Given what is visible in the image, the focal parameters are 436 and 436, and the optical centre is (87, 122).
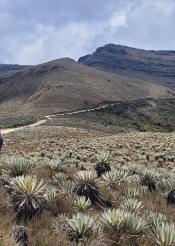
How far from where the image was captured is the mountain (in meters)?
122

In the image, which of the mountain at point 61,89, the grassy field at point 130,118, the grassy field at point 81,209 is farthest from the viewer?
the mountain at point 61,89

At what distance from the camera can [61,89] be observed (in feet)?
447

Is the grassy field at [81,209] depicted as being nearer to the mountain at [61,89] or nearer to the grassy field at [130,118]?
the grassy field at [130,118]

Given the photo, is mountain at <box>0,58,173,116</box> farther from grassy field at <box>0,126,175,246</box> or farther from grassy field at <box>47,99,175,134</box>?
grassy field at <box>0,126,175,246</box>

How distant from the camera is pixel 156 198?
A: 985 cm

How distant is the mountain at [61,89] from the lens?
121688 mm

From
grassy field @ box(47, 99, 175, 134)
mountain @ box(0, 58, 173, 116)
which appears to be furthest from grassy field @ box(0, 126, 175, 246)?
mountain @ box(0, 58, 173, 116)

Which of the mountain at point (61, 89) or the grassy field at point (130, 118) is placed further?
the mountain at point (61, 89)

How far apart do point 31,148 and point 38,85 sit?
123523mm

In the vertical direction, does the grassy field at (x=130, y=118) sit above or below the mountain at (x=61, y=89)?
below

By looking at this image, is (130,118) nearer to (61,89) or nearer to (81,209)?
(61,89)

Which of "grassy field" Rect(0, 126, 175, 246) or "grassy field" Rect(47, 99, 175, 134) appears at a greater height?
"grassy field" Rect(0, 126, 175, 246)

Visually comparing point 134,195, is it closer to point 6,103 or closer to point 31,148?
point 31,148

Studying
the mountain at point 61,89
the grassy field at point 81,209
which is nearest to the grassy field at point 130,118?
the mountain at point 61,89
